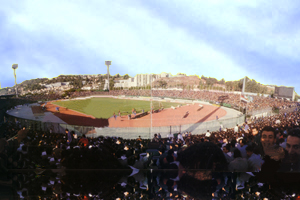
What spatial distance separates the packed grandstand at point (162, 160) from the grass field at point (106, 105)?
395 mm

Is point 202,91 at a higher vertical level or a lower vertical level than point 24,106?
higher

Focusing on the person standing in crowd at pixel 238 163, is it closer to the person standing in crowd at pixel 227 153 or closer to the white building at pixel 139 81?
the person standing in crowd at pixel 227 153

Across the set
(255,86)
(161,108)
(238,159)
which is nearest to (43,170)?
(161,108)

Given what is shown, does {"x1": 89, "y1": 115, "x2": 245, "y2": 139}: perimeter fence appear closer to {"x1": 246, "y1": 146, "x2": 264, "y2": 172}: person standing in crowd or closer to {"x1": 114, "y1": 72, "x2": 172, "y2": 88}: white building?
{"x1": 246, "y1": 146, "x2": 264, "y2": 172}: person standing in crowd

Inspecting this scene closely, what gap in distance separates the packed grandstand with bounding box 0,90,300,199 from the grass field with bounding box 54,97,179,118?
1.30 ft

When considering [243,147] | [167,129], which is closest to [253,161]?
[243,147]

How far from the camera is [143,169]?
7.79 m

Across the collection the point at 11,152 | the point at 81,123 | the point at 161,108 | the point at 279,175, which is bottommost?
the point at 279,175

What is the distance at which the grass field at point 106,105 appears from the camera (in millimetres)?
8969

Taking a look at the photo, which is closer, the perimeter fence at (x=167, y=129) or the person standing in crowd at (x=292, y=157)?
the person standing in crowd at (x=292, y=157)

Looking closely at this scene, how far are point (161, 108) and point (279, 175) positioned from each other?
4990 millimetres

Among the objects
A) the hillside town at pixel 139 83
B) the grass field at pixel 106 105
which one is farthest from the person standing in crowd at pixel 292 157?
the grass field at pixel 106 105

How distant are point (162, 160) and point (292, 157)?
491cm

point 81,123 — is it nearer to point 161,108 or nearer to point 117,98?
point 117,98
